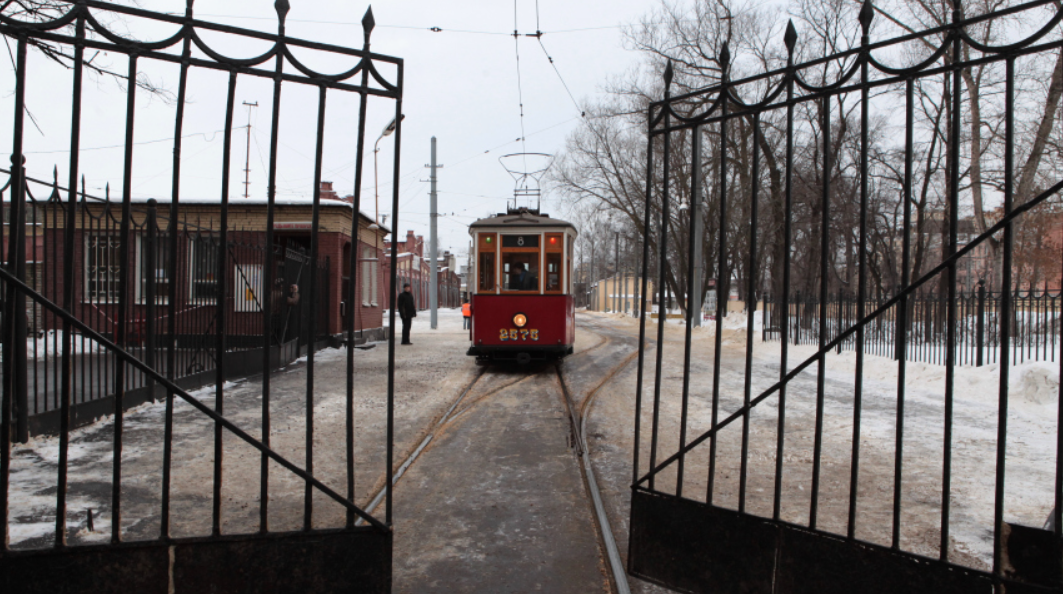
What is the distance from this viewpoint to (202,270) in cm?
923

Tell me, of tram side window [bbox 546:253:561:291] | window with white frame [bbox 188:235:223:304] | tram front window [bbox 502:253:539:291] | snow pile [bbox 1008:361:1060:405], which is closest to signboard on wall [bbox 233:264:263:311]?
window with white frame [bbox 188:235:223:304]

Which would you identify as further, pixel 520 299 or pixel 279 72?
pixel 520 299

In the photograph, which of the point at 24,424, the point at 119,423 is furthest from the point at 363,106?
the point at 24,424

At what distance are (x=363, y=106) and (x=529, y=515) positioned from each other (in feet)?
9.39

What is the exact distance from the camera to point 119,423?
8.07ft

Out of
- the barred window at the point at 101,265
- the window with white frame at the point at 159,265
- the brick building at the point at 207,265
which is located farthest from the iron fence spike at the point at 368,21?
the window with white frame at the point at 159,265

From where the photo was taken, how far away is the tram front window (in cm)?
1176

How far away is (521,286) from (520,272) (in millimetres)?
253

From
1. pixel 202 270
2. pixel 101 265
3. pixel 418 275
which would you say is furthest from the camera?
pixel 418 275

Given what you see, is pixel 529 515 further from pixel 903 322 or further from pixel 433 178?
pixel 433 178

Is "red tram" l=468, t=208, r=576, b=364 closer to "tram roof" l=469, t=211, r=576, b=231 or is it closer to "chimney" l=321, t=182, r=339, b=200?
"tram roof" l=469, t=211, r=576, b=231

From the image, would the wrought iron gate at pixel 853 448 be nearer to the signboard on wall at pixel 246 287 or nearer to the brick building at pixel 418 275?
the signboard on wall at pixel 246 287

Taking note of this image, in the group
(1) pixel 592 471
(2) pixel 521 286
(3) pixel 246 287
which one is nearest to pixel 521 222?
(2) pixel 521 286

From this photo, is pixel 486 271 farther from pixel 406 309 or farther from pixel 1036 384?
pixel 1036 384
